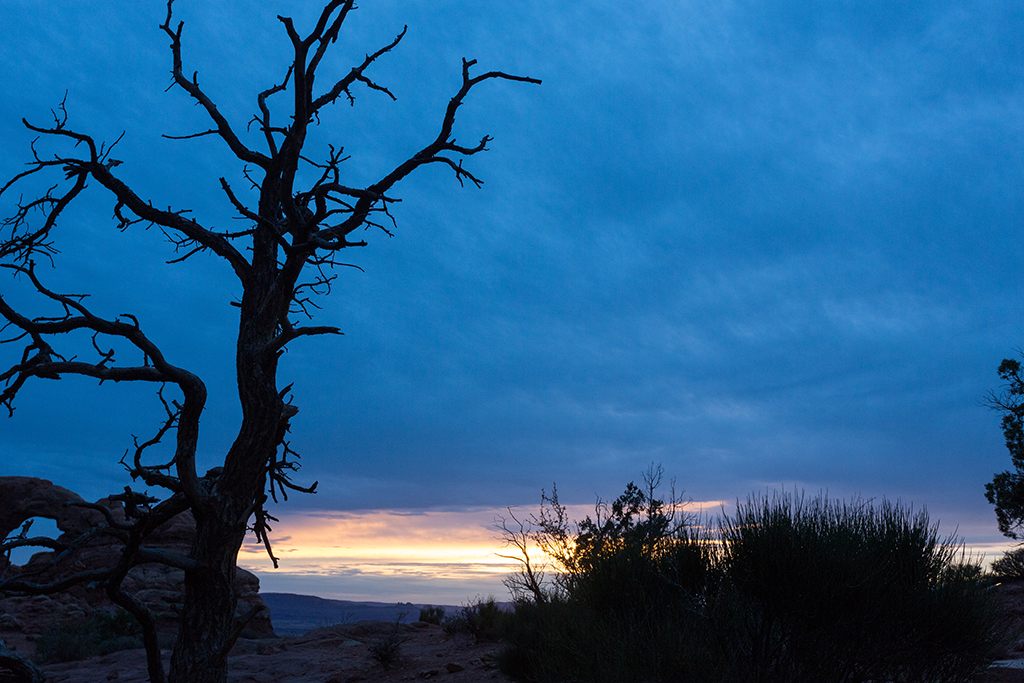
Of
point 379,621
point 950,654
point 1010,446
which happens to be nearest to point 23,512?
point 379,621

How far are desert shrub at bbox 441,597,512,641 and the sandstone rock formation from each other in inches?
326

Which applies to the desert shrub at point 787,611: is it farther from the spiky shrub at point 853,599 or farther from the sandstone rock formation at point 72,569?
the sandstone rock formation at point 72,569

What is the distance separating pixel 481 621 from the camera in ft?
53.3

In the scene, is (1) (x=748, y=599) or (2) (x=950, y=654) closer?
(1) (x=748, y=599)

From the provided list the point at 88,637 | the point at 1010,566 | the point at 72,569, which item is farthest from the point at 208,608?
the point at 1010,566

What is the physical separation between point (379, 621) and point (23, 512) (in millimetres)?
13724

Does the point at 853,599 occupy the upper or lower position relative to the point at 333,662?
upper

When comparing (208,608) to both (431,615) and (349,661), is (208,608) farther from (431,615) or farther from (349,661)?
(431,615)

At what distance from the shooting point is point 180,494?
7391 mm

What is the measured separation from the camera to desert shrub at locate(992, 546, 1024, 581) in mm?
22188

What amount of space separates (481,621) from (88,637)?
460 inches

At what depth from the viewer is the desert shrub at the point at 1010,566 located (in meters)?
22.2

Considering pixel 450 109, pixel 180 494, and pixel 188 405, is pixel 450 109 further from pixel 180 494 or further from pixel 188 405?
pixel 180 494

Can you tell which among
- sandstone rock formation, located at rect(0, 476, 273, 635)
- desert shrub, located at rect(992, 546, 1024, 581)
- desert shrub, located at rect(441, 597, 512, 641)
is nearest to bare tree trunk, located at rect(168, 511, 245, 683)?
desert shrub, located at rect(441, 597, 512, 641)
